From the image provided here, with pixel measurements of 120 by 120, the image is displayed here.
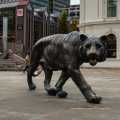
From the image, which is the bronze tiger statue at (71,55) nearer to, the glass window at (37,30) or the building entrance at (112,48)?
the building entrance at (112,48)

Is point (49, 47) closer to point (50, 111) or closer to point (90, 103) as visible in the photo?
point (90, 103)

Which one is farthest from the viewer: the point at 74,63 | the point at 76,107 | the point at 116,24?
the point at 116,24

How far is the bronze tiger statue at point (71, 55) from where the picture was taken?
5.10 meters

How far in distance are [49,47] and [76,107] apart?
2156 millimetres

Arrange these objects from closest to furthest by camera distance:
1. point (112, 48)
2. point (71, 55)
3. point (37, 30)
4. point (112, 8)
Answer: point (71, 55) → point (112, 48) → point (112, 8) → point (37, 30)

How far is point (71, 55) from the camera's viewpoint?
553 cm

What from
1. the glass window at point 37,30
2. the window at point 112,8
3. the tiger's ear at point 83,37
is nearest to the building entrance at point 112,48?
the window at point 112,8

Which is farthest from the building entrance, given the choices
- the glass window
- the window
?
the glass window

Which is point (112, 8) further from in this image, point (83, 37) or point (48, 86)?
point (83, 37)

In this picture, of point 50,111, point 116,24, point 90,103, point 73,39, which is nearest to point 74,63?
point 73,39

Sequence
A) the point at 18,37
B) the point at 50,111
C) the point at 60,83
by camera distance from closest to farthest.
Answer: the point at 50,111 → the point at 60,83 → the point at 18,37

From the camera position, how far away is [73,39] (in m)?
5.61

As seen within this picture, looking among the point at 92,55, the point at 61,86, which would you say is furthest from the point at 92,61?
the point at 61,86

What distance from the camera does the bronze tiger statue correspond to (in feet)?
16.7
